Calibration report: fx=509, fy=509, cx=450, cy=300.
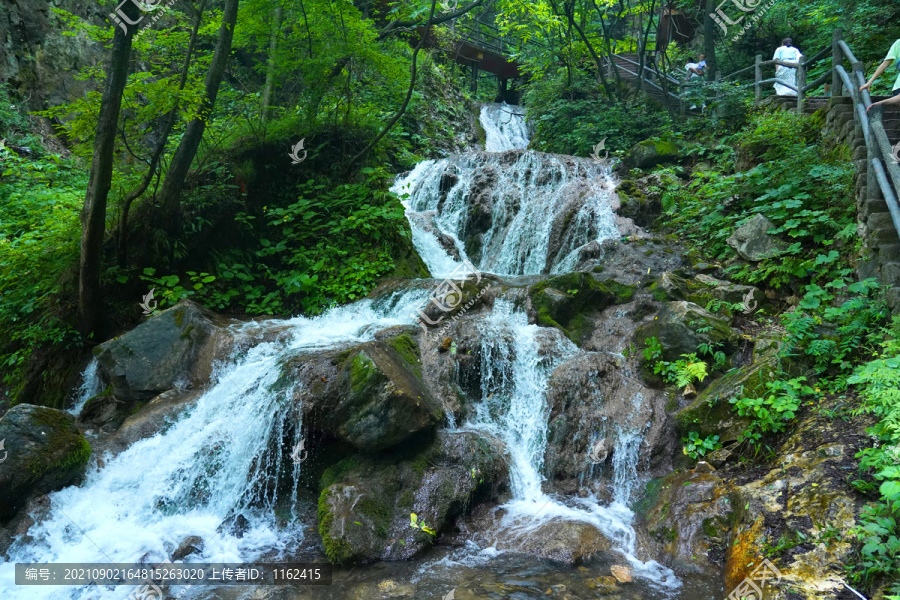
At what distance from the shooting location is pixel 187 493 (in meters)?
5.38

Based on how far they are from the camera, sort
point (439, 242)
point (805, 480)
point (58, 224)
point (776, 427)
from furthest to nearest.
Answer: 1. point (439, 242)
2. point (58, 224)
3. point (776, 427)
4. point (805, 480)

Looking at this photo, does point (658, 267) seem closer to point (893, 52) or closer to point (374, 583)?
point (893, 52)

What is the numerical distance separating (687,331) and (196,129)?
24.8ft

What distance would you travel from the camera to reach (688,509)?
4.70 m

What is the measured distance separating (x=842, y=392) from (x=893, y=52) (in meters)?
4.55

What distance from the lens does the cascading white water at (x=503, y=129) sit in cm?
1964

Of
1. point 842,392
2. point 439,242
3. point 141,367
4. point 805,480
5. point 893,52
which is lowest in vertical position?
point 805,480

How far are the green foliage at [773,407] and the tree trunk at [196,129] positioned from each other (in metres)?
7.93

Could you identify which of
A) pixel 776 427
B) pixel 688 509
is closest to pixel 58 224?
pixel 688 509

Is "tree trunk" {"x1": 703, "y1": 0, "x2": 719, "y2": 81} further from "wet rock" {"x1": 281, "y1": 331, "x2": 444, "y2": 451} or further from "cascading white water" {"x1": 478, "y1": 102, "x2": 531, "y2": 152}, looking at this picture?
"wet rock" {"x1": 281, "y1": 331, "x2": 444, "y2": 451}

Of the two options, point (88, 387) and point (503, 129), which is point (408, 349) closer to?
point (88, 387)
